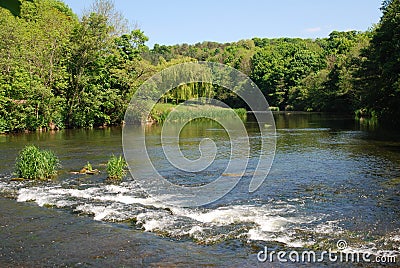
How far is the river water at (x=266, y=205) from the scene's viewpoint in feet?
33.8

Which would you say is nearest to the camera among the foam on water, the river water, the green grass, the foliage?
the river water

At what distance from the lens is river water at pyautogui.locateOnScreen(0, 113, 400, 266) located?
1029cm

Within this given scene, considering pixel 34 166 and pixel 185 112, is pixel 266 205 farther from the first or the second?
pixel 185 112

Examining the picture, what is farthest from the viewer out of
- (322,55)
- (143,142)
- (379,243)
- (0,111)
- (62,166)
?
(322,55)

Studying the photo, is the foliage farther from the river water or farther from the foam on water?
the foam on water

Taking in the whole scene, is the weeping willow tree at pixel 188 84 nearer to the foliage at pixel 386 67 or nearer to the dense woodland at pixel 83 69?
the dense woodland at pixel 83 69

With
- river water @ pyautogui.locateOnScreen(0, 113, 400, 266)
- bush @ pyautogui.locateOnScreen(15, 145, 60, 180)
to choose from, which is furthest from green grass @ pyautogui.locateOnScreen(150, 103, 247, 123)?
bush @ pyautogui.locateOnScreen(15, 145, 60, 180)

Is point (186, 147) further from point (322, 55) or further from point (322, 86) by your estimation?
point (322, 55)

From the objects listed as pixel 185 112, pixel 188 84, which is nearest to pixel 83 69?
pixel 185 112

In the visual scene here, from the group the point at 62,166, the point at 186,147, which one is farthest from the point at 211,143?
the point at 62,166

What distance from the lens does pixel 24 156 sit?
18.2 meters

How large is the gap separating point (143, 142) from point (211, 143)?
5.06 meters

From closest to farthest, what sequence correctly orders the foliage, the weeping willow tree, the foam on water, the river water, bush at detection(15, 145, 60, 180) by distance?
the river water, the foam on water, bush at detection(15, 145, 60, 180), the foliage, the weeping willow tree

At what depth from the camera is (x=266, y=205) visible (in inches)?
534
